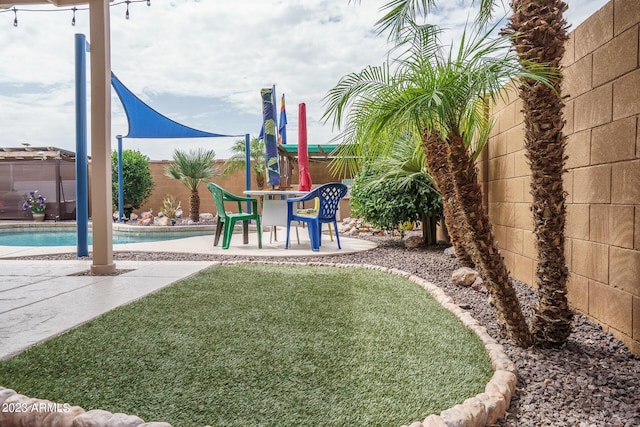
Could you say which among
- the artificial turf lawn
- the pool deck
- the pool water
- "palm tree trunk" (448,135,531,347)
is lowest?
the pool water

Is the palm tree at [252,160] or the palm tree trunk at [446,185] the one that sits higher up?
the palm tree at [252,160]

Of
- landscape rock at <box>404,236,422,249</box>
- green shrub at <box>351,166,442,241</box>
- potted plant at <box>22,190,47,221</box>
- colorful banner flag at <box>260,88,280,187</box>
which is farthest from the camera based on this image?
potted plant at <box>22,190,47,221</box>

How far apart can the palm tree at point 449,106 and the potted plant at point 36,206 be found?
12612 millimetres

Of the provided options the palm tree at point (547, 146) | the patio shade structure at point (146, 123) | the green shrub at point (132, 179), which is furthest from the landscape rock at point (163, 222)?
the palm tree at point (547, 146)

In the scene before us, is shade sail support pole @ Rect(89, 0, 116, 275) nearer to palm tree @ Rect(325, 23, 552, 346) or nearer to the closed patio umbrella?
palm tree @ Rect(325, 23, 552, 346)

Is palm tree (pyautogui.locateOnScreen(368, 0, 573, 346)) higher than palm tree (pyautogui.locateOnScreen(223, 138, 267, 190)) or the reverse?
the reverse

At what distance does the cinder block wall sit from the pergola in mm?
3178

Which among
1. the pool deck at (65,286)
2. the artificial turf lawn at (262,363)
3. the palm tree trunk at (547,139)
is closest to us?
the artificial turf lawn at (262,363)

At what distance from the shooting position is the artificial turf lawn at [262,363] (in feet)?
4.14

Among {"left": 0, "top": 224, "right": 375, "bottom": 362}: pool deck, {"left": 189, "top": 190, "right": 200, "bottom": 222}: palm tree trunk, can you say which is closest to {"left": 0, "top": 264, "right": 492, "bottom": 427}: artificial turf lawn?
{"left": 0, "top": 224, "right": 375, "bottom": 362}: pool deck

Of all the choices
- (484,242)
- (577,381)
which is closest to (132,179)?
(484,242)

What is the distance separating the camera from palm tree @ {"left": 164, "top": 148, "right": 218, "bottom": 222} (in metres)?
10.2

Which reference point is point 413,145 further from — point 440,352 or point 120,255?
point 120,255

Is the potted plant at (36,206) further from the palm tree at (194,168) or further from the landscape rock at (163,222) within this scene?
the palm tree at (194,168)
